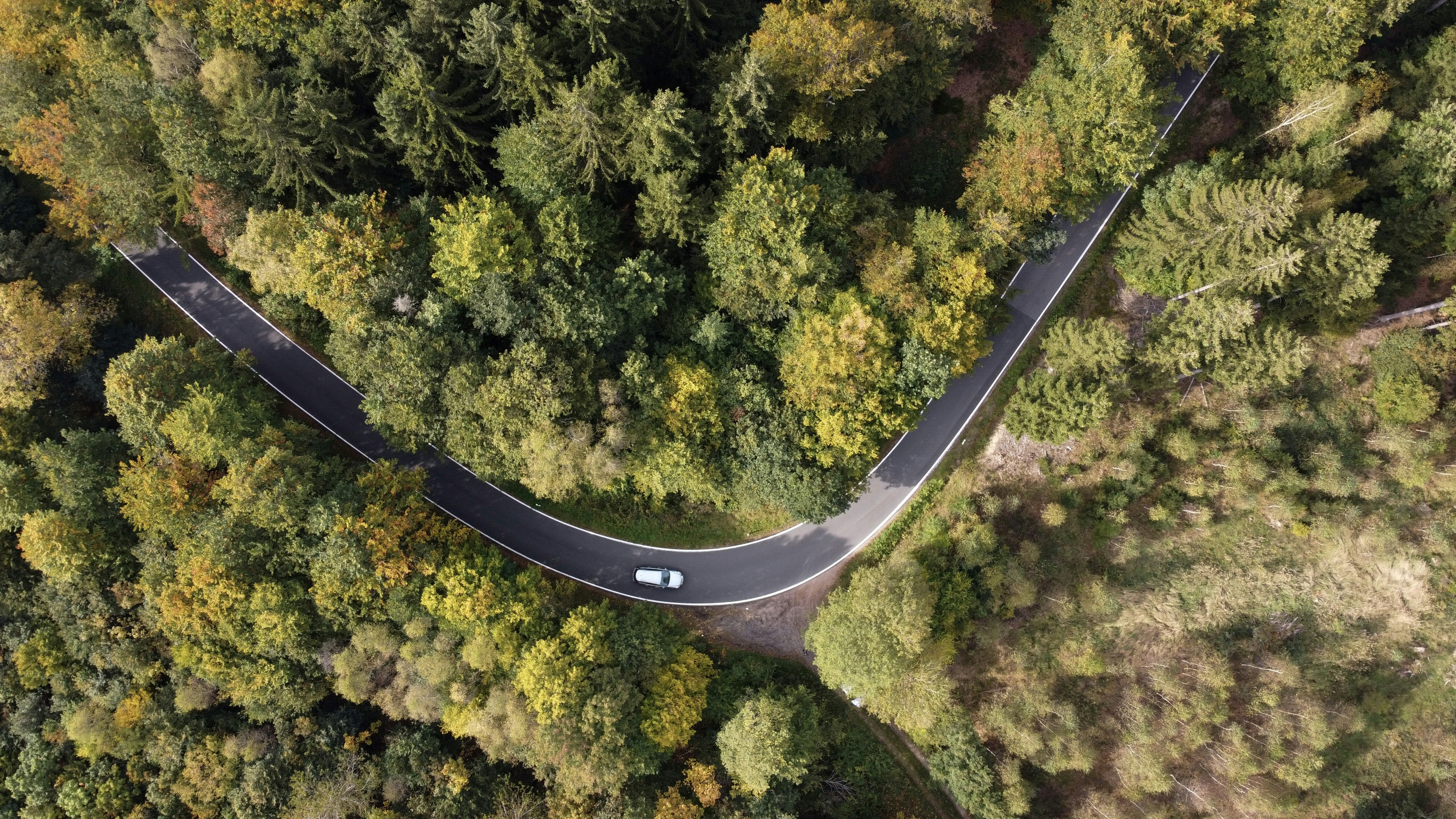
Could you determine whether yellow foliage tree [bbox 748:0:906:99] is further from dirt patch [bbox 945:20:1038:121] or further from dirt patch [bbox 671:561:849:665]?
dirt patch [bbox 671:561:849:665]

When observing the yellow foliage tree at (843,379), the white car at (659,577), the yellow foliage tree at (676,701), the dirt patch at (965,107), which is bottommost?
the yellow foliage tree at (676,701)

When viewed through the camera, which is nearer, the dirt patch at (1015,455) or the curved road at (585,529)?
the curved road at (585,529)

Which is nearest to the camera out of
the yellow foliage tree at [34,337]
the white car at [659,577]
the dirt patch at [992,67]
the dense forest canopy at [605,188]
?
the dense forest canopy at [605,188]

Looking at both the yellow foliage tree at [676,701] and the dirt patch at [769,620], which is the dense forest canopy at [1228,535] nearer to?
the dirt patch at [769,620]

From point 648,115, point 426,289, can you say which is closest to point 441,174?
point 426,289

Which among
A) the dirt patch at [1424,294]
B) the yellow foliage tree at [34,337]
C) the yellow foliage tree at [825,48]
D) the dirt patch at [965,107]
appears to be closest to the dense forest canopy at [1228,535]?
the dirt patch at [1424,294]

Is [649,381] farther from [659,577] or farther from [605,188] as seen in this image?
[659,577]
